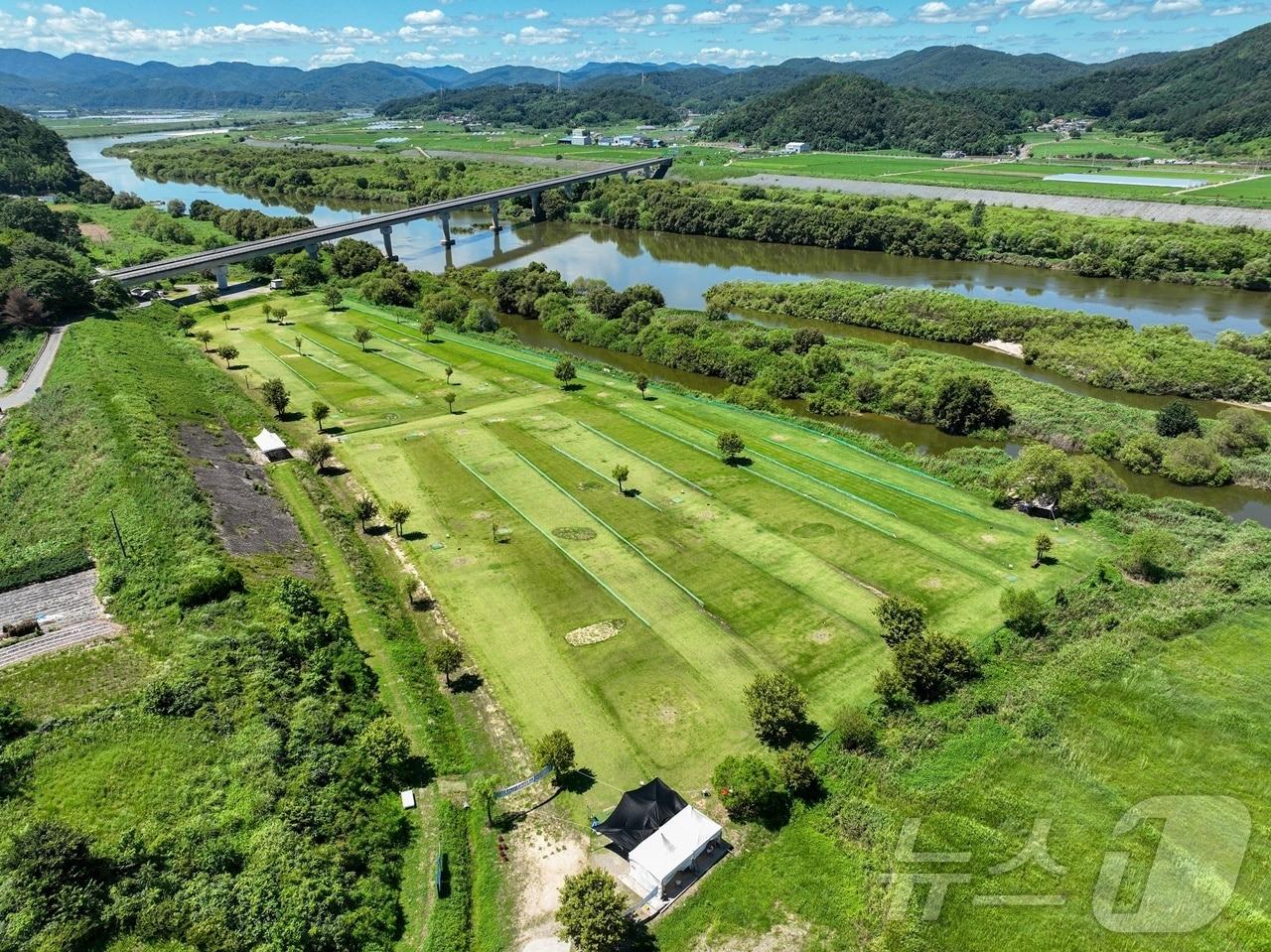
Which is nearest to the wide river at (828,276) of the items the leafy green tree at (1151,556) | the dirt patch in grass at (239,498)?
the leafy green tree at (1151,556)

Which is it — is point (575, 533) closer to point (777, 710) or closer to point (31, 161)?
point (777, 710)

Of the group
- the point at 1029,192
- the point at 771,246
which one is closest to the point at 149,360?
the point at 771,246

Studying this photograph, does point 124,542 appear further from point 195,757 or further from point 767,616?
point 767,616

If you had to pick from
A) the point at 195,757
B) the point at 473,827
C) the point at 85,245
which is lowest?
the point at 473,827

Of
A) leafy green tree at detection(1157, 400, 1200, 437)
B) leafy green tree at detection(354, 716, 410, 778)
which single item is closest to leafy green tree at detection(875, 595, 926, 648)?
leafy green tree at detection(354, 716, 410, 778)

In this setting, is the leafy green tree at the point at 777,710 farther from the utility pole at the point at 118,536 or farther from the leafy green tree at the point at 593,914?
the utility pole at the point at 118,536

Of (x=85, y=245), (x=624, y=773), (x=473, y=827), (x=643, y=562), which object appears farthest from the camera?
(x=85, y=245)

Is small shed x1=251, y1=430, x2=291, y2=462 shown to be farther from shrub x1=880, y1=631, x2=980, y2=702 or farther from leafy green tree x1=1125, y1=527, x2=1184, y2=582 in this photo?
leafy green tree x1=1125, y1=527, x2=1184, y2=582
